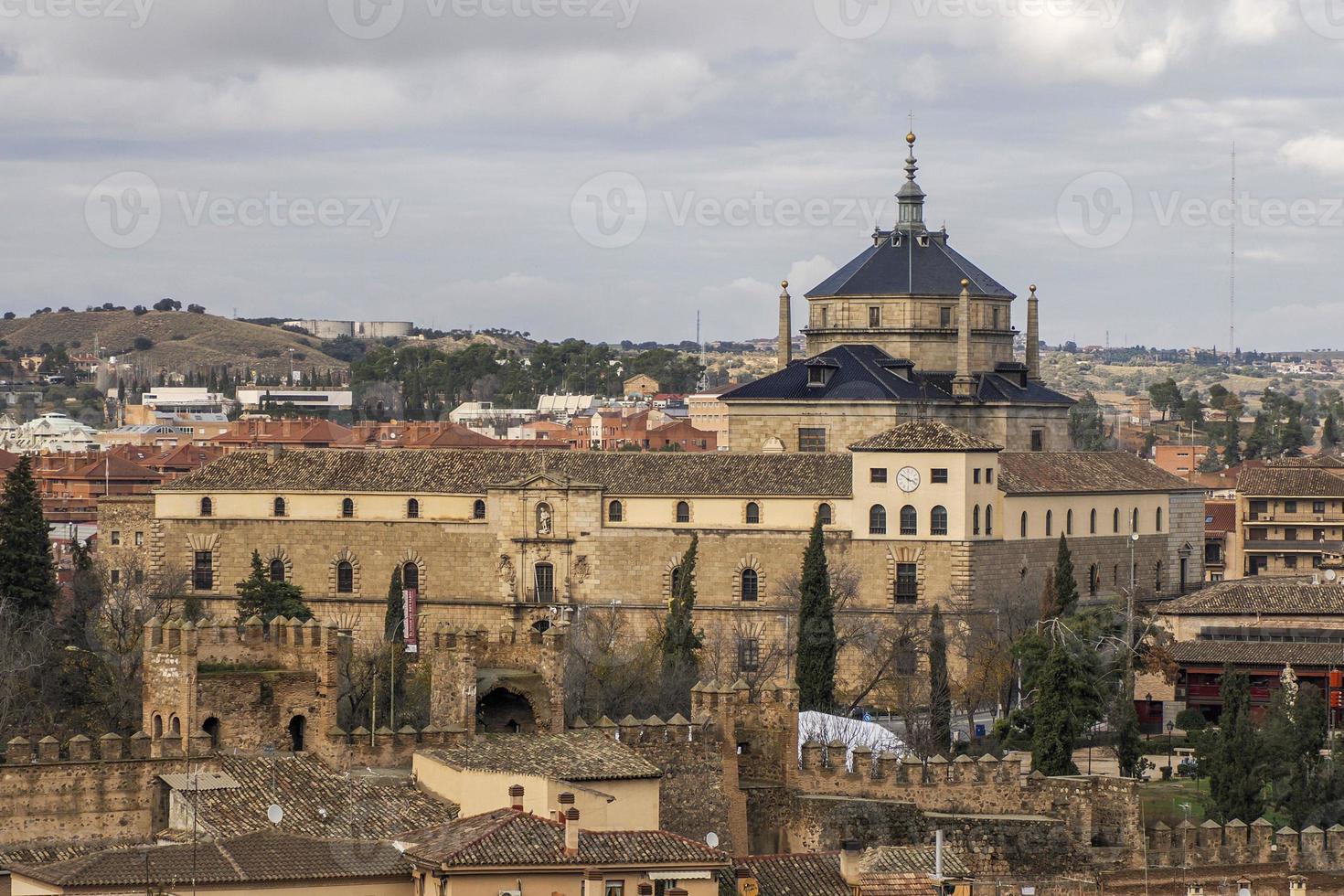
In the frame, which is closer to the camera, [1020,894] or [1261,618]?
[1020,894]

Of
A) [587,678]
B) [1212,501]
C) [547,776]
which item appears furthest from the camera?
[1212,501]

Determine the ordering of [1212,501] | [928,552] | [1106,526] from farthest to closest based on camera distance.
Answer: [1212,501] < [1106,526] < [928,552]

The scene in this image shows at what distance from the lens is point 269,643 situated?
53688 millimetres

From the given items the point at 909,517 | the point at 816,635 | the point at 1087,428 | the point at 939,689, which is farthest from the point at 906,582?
the point at 1087,428

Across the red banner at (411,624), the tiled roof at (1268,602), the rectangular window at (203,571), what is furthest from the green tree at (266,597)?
the tiled roof at (1268,602)

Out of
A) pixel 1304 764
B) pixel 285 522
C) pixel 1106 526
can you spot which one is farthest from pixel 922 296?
pixel 1304 764

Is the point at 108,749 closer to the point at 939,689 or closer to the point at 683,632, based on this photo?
the point at 939,689

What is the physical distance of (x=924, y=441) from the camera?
90062 mm

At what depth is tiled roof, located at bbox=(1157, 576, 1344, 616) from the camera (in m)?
82.4

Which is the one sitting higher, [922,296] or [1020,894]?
[922,296]

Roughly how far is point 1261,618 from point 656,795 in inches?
1470

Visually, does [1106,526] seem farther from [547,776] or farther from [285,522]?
[547,776]

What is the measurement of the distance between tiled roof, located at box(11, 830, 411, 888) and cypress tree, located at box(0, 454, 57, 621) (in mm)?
41233

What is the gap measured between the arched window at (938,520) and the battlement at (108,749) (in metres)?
41.5
